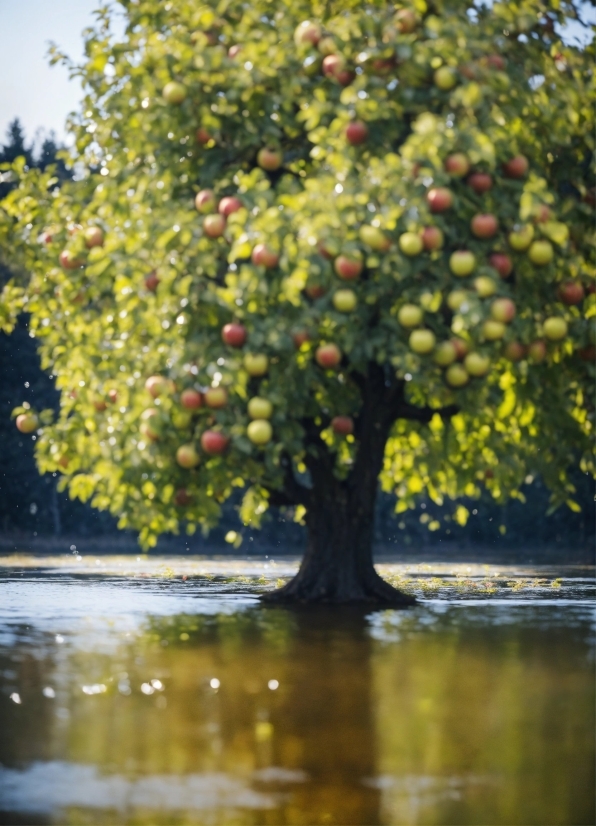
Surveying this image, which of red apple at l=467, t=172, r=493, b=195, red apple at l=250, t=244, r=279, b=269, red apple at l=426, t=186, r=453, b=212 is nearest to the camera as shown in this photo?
red apple at l=426, t=186, r=453, b=212

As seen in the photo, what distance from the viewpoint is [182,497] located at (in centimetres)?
1588

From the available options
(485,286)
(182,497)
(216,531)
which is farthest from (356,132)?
(216,531)

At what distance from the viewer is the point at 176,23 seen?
1739cm

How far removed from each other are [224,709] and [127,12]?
40.2 feet

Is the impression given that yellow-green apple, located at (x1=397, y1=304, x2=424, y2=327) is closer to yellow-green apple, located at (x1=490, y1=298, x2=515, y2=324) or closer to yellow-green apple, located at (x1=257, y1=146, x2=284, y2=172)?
yellow-green apple, located at (x1=490, y1=298, x2=515, y2=324)

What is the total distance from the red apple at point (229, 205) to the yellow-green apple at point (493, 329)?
3.14 m

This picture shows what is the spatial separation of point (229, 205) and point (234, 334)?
156cm

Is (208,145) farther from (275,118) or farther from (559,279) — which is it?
(559,279)

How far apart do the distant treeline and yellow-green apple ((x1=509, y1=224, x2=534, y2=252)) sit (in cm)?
4020

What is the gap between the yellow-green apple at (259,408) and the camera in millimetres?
14719

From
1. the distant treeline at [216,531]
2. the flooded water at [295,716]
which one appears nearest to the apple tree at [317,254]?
the flooded water at [295,716]

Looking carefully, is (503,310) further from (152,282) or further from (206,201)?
(152,282)

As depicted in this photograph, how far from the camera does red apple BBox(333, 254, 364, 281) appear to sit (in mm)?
14398

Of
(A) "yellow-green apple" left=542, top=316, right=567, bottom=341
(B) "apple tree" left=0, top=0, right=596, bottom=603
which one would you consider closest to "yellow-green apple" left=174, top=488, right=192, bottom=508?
(B) "apple tree" left=0, top=0, right=596, bottom=603
